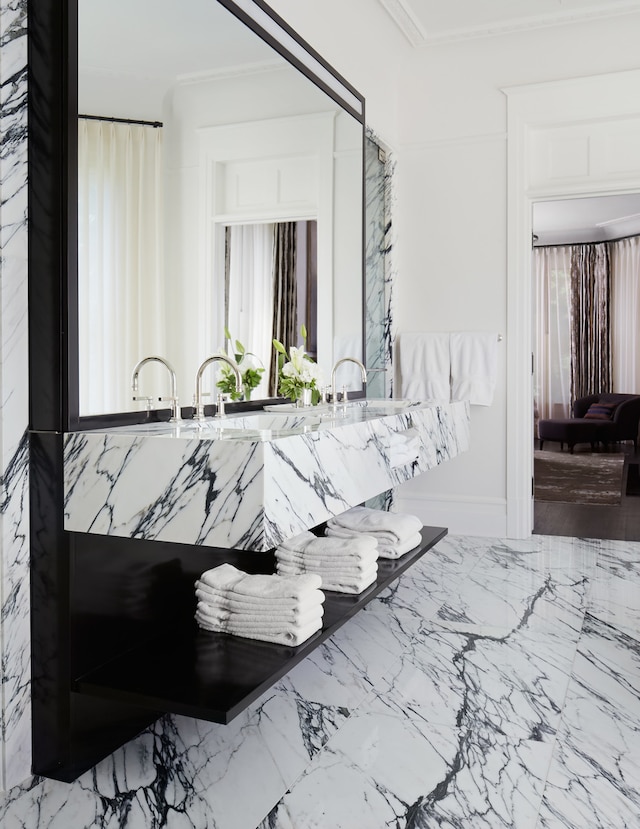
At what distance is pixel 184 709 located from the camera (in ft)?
5.35

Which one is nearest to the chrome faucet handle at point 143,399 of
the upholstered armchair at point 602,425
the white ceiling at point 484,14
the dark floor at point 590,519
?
the white ceiling at point 484,14

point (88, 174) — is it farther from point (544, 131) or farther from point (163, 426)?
point (544, 131)

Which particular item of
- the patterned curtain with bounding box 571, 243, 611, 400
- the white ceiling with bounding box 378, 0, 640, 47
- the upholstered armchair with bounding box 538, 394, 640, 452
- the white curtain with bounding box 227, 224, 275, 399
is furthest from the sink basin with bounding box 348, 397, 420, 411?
the patterned curtain with bounding box 571, 243, 611, 400

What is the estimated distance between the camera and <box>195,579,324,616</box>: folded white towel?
1.96 meters

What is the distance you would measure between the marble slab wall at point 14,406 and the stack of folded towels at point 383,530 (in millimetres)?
1366

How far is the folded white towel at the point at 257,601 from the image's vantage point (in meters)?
1.96

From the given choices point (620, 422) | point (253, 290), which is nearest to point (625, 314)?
point (620, 422)

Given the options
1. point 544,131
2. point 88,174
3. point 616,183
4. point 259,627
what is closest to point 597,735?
point 259,627

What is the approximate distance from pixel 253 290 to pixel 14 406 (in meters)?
1.18

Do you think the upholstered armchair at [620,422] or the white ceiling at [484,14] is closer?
the white ceiling at [484,14]

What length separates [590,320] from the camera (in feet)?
28.8

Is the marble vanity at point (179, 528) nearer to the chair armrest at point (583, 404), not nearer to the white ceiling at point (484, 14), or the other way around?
the white ceiling at point (484, 14)

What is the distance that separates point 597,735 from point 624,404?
21.5ft

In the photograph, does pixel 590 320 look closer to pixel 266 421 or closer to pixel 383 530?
pixel 383 530
